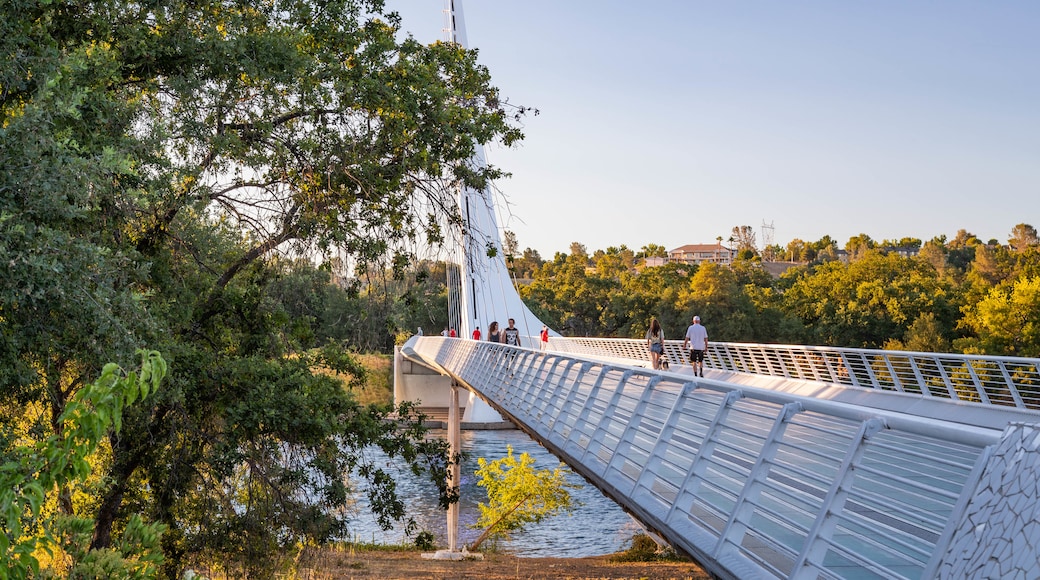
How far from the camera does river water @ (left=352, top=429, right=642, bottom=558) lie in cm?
3052

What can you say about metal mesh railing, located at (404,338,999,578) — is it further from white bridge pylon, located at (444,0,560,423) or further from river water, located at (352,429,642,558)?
white bridge pylon, located at (444,0,560,423)

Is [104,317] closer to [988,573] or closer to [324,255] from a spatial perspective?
[324,255]

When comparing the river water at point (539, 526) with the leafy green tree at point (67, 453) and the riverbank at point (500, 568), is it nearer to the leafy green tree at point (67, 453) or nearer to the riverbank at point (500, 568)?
the riverbank at point (500, 568)

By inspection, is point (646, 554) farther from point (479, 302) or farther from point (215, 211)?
point (479, 302)

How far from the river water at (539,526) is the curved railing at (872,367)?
207 inches

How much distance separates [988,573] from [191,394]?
33.0 feet

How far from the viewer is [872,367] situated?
1352 inches

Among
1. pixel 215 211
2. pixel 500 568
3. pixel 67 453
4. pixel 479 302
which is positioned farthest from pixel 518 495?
pixel 479 302

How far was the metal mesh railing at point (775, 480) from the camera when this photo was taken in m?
4.55

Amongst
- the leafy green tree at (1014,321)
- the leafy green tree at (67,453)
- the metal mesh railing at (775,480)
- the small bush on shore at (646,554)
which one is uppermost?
the leafy green tree at (1014,321)

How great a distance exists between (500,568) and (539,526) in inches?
294

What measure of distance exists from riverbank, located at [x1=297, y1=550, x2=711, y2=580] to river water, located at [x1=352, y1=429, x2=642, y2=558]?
153 centimetres

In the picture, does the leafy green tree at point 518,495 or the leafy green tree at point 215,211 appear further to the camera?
the leafy green tree at point 518,495

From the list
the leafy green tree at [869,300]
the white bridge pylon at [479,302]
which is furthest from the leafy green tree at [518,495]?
the leafy green tree at [869,300]
